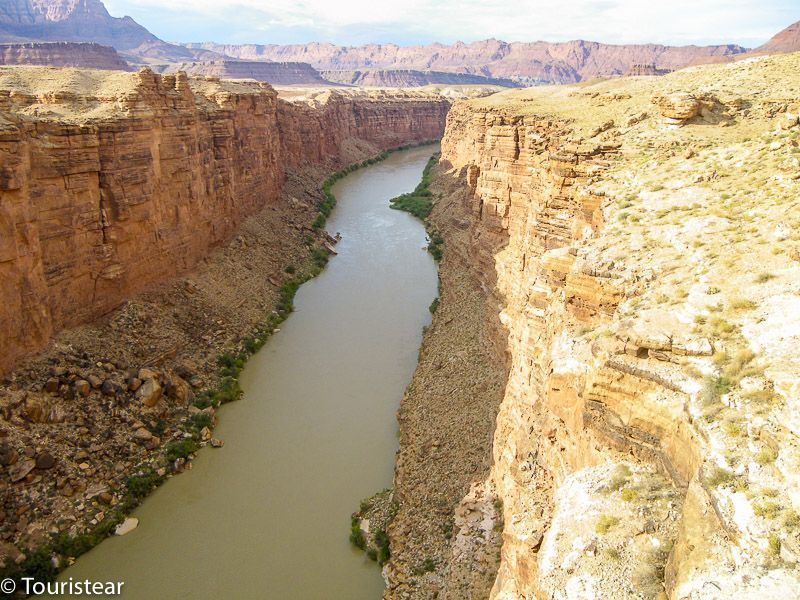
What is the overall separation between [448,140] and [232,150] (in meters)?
31.6

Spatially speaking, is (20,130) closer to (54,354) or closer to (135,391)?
(54,354)

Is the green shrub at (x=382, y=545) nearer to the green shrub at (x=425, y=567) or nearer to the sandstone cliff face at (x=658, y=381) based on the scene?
the sandstone cliff face at (x=658, y=381)

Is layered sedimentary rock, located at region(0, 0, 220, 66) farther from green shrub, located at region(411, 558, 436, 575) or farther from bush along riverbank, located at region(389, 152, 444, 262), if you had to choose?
green shrub, located at region(411, 558, 436, 575)

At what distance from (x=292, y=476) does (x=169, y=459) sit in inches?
166

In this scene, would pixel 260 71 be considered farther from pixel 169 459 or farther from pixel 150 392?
pixel 169 459

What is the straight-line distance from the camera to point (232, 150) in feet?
117

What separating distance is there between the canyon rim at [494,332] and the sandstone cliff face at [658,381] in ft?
0.11

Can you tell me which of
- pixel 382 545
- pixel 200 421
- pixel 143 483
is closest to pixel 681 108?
pixel 382 545

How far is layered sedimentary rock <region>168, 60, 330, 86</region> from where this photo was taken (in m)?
155

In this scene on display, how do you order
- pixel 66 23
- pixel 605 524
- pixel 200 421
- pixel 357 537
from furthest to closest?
1. pixel 66 23
2. pixel 200 421
3. pixel 357 537
4. pixel 605 524

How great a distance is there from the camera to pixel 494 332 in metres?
22.5

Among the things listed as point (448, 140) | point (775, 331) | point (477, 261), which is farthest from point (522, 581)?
point (448, 140)

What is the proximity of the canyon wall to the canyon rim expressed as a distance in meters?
0.12

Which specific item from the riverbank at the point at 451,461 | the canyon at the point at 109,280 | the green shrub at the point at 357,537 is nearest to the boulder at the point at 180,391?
the canyon at the point at 109,280
